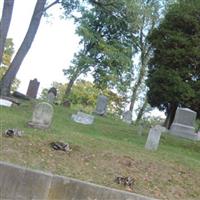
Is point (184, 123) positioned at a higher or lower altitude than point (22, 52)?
lower

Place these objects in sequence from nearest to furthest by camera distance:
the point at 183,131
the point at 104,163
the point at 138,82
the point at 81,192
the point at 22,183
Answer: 1. the point at 22,183
2. the point at 81,192
3. the point at 104,163
4. the point at 183,131
5. the point at 138,82

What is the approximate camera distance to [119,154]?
9.47 m

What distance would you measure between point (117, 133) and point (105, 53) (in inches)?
704

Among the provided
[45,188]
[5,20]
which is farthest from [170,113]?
[45,188]

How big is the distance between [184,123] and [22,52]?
860 centimetres

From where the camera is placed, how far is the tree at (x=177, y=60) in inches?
902

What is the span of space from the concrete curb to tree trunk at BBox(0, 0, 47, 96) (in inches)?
403

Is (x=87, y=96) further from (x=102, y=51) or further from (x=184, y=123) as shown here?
(x=184, y=123)

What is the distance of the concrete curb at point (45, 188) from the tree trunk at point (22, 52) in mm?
10247

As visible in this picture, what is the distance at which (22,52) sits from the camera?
57.8ft

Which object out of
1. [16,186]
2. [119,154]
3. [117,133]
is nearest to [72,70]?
[117,133]

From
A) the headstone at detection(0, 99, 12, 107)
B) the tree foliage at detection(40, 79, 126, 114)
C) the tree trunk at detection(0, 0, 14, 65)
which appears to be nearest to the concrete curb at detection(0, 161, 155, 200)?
the headstone at detection(0, 99, 12, 107)

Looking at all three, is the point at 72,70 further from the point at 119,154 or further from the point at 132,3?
the point at 119,154

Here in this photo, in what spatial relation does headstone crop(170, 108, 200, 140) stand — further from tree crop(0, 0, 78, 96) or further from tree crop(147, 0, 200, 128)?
tree crop(0, 0, 78, 96)
